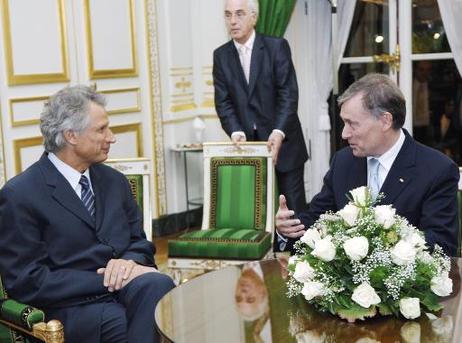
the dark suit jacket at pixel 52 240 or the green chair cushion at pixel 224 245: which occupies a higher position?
the dark suit jacket at pixel 52 240

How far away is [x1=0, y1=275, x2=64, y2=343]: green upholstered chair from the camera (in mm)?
2287

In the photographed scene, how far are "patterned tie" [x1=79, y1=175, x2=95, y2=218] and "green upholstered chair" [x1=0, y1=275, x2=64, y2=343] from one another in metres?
0.42

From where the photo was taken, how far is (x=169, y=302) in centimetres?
212

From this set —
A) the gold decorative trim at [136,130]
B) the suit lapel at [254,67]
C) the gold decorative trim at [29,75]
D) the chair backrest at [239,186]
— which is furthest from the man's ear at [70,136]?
the gold decorative trim at [136,130]

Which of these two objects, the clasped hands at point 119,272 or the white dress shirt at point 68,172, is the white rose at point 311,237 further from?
the white dress shirt at point 68,172

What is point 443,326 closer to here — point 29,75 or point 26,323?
point 26,323

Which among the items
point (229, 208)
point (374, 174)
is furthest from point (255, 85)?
point (374, 174)

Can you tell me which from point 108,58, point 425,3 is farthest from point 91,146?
point 425,3

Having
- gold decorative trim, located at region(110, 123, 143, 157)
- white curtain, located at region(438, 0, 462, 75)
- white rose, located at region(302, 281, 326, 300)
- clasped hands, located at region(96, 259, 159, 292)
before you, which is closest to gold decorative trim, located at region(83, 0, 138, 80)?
gold decorative trim, located at region(110, 123, 143, 157)

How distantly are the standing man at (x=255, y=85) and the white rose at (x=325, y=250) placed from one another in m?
2.75

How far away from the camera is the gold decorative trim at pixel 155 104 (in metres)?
5.90

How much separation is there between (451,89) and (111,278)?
4.16 metres

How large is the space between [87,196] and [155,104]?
3.27m

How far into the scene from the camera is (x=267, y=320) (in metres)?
1.92
